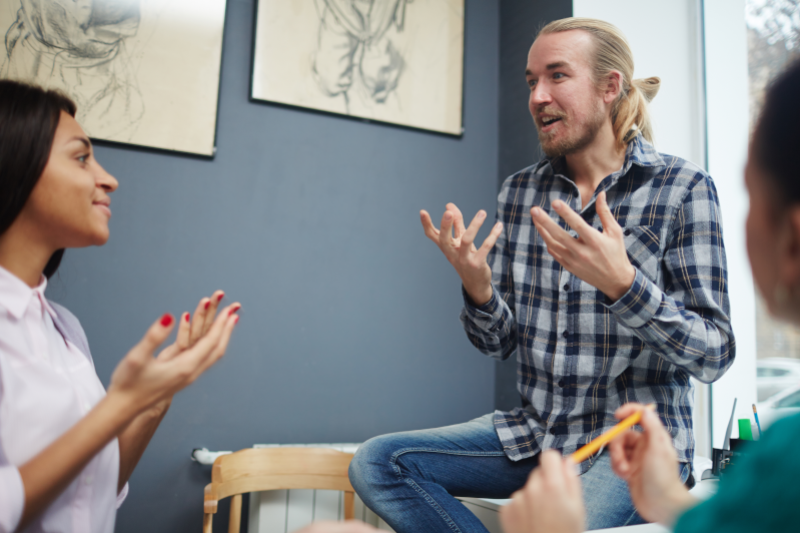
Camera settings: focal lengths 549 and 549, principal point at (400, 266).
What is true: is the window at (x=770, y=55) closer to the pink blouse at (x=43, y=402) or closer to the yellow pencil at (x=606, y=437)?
the yellow pencil at (x=606, y=437)

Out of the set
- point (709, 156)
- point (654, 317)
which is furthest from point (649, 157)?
point (709, 156)

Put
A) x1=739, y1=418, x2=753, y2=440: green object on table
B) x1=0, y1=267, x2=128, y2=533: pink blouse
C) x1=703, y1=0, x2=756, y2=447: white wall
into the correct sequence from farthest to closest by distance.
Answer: x1=703, y1=0, x2=756, y2=447: white wall → x1=739, y1=418, x2=753, y2=440: green object on table → x1=0, y1=267, x2=128, y2=533: pink blouse

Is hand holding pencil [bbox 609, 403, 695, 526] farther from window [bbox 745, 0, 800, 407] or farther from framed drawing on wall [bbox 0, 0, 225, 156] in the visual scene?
framed drawing on wall [bbox 0, 0, 225, 156]

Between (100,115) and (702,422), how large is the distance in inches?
88.8

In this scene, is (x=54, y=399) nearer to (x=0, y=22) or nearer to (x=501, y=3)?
(x=0, y=22)

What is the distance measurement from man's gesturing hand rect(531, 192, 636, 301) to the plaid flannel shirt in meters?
0.04

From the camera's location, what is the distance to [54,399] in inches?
33.2

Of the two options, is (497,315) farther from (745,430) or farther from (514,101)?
(514,101)

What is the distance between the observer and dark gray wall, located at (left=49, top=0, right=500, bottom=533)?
1771 millimetres

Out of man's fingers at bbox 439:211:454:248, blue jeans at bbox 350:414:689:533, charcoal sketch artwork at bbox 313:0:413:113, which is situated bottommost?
blue jeans at bbox 350:414:689:533

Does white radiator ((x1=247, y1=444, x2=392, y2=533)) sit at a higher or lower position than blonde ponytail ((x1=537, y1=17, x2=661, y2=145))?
lower

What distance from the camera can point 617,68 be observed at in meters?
1.42

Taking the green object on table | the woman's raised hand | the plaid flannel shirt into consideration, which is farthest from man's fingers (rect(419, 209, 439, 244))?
the green object on table

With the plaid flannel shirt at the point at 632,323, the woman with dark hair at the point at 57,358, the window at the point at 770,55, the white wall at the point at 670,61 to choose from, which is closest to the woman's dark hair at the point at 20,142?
the woman with dark hair at the point at 57,358
